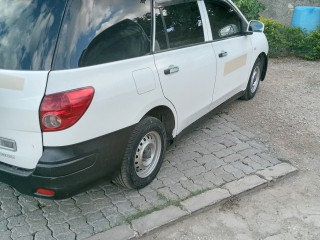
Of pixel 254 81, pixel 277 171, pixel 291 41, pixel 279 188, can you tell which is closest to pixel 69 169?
pixel 279 188

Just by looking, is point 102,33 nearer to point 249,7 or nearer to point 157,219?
point 157,219

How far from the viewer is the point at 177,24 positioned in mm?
3500

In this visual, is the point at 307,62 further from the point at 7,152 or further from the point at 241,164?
the point at 7,152

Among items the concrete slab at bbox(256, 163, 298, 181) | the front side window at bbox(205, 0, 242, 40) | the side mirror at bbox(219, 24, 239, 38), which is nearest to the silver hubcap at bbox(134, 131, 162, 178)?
the concrete slab at bbox(256, 163, 298, 181)

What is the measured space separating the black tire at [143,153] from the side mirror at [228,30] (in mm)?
1647

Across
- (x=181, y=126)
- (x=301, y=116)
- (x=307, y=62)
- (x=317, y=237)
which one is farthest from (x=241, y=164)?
(x=307, y=62)

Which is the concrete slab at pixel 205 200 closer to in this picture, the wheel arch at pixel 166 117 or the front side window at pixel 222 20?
the wheel arch at pixel 166 117

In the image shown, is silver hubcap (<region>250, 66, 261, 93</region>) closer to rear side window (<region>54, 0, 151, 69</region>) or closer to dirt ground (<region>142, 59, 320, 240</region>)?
dirt ground (<region>142, 59, 320, 240</region>)

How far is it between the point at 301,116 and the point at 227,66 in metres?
1.73

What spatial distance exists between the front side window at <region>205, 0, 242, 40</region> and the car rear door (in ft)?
6.97

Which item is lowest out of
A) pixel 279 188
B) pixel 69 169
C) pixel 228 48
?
pixel 279 188

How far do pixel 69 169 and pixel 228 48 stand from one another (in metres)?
2.64

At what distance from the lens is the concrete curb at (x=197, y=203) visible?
2.80 m

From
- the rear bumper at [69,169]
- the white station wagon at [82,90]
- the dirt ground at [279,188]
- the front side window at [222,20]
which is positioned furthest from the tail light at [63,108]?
the front side window at [222,20]
